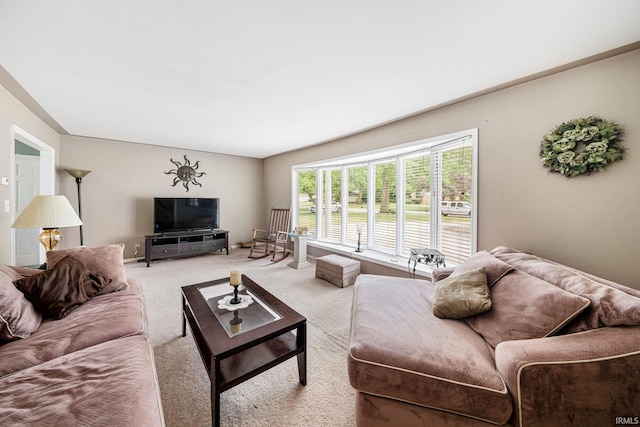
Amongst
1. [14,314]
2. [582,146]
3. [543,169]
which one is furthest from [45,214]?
[582,146]

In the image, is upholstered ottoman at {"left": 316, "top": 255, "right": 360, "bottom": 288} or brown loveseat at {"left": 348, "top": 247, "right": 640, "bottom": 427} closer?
brown loveseat at {"left": 348, "top": 247, "right": 640, "bottom": 427}

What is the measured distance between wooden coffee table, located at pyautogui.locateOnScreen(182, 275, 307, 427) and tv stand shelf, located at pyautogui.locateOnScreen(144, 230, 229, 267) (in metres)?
2.95

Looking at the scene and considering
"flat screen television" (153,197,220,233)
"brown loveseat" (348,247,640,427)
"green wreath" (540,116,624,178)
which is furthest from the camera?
"flat screen television" (153,197,220,233)

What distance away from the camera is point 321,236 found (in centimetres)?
475

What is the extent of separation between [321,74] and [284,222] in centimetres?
342

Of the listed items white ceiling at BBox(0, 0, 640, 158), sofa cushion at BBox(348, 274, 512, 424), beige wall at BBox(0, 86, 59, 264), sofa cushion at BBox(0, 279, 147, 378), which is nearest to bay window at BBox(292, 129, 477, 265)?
white ceiling at BBox(0, 0, 640, 158)

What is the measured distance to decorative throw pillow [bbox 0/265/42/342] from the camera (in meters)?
1.25

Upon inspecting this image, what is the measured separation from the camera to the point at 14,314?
1.30m

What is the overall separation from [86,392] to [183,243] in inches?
155

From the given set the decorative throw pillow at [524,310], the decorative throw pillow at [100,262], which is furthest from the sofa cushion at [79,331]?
the decorative throw pillow at [524,310]

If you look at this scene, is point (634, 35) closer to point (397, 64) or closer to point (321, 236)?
point (397, 64)

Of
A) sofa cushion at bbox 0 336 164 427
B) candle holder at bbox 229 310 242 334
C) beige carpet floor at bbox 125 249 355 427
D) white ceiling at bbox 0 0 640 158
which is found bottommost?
beige carpet floor at bbox 125 249 355 427

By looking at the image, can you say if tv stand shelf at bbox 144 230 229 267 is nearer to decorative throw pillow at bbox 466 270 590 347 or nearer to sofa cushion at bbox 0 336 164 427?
sofa cushion at bbox 0 336 164 427

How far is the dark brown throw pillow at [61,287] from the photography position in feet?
4.94
